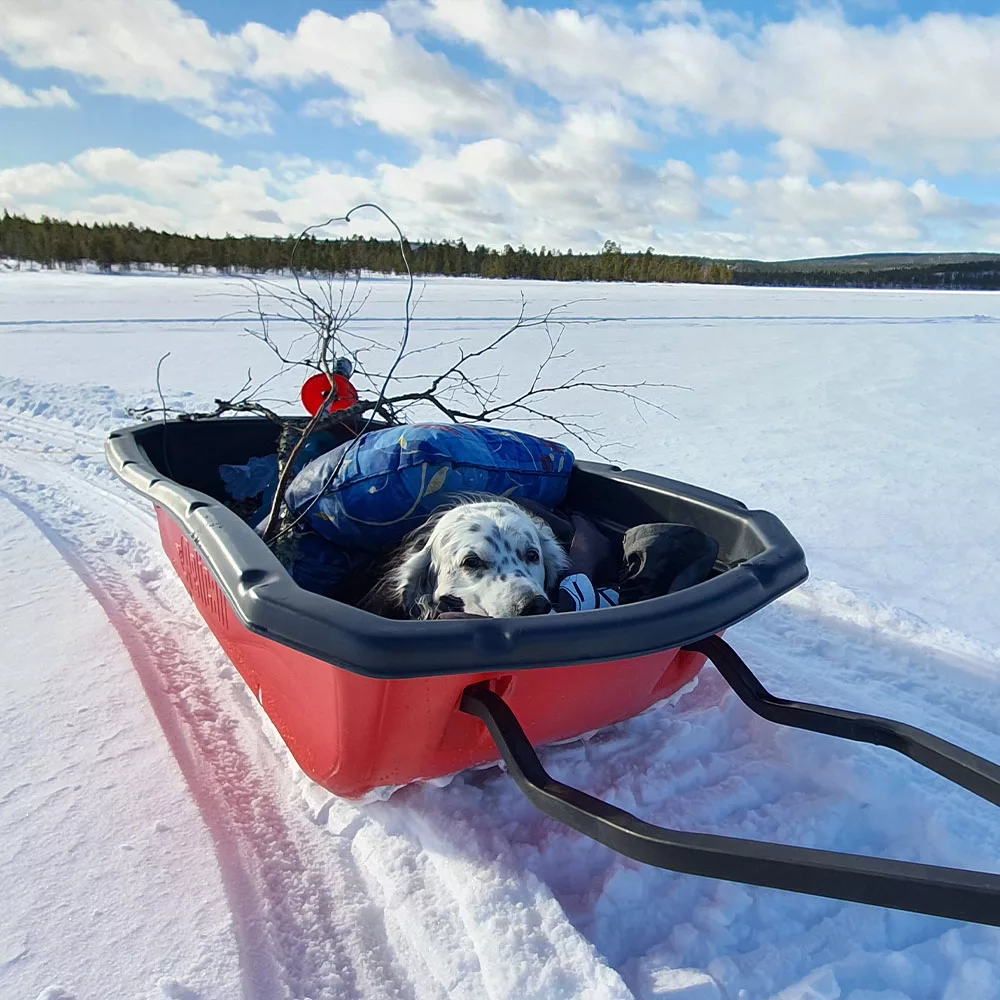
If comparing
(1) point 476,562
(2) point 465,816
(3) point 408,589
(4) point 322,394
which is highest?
(4) point 322,394

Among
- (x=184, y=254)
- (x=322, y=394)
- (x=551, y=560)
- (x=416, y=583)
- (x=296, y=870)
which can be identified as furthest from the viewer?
(x=184, y=254)

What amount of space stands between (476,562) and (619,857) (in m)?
0.85

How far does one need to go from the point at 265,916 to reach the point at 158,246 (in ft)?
153

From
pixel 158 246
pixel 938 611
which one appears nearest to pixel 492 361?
pixel 938 611

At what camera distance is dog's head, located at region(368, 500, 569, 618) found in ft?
7.03

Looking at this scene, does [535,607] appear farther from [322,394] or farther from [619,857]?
[322,394]

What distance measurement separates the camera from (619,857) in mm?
1773

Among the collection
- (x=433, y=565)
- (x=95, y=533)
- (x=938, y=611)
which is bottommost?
(x=95, y=533)

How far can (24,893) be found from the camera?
→ 168cm

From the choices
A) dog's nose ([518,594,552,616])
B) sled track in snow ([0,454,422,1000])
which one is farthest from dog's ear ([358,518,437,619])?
sled track in snow ([0,454,422,1000])

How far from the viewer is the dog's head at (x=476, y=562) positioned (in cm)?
214

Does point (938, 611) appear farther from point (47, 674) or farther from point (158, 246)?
point (158, 246)

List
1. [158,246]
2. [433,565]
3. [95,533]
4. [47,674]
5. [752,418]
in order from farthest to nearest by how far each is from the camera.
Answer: [158,246] → [752,418] → [95,533] → [47,674] → [433,565]

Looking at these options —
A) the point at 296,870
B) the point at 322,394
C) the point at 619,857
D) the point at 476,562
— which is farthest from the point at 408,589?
the point at 322,394
